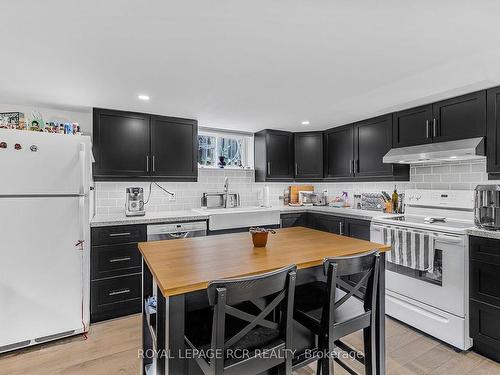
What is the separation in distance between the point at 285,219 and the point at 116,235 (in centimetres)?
224

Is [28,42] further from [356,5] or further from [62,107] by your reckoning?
[356,5]

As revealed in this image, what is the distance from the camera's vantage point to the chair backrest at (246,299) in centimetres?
98

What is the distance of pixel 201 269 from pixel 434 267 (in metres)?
2.23

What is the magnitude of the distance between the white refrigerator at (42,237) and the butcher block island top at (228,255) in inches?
41.4

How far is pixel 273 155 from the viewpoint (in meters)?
4.21

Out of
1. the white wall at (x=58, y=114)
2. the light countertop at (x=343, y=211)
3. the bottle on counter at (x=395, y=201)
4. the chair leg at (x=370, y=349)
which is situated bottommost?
the chair leg at (x=370, y=349)

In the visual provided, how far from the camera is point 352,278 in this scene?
312cm

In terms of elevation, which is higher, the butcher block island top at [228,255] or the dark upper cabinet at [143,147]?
the dark upper cabinet at [143,147]

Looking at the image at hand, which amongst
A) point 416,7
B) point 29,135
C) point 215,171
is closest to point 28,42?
point 29,135

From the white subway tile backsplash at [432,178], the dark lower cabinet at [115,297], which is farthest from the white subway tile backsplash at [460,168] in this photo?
the dark lower cabinet at [115,297]

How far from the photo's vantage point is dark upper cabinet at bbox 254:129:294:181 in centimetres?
416

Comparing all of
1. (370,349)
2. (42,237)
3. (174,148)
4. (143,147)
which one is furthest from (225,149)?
(370,349)

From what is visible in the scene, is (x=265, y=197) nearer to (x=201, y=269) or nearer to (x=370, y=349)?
(x=370, y=349)

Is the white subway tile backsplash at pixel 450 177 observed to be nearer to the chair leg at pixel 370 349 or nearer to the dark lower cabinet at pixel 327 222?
the dark lower cabinet at pixel 327 222
